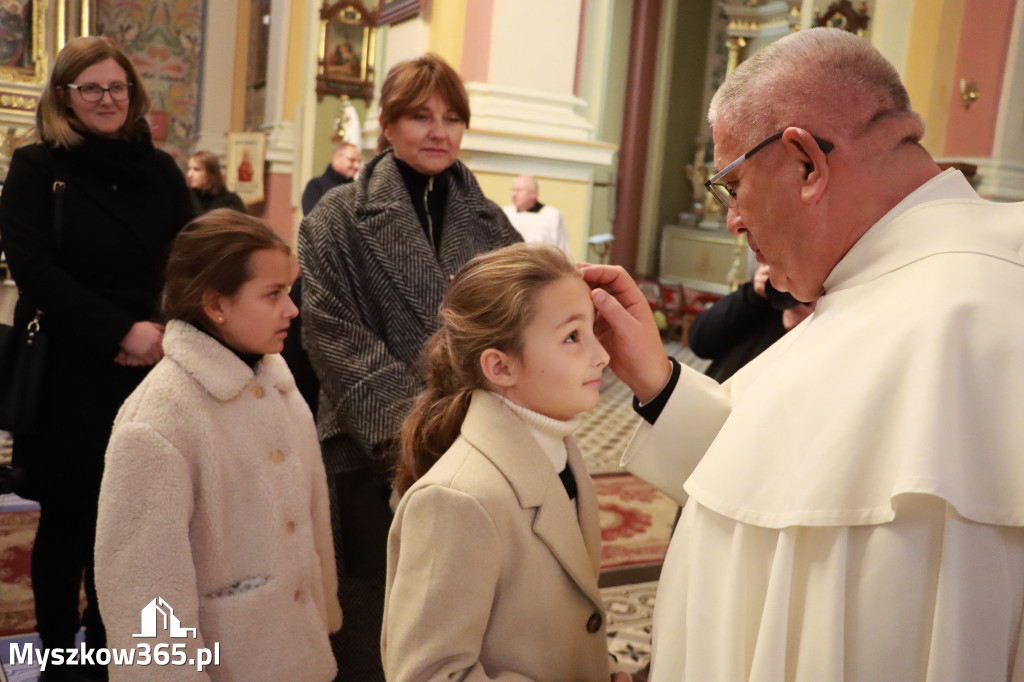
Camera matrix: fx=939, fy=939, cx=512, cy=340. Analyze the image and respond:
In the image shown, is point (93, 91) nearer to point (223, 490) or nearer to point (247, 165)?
point (223, 490)

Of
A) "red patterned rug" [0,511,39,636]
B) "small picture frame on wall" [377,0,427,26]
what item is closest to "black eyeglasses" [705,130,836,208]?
"red patterned rug" [0,511,39,636]

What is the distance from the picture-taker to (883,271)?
1.34 m

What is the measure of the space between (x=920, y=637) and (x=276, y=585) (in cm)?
143

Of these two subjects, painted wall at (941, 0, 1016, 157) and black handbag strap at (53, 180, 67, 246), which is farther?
painted wall at (941, 0, 1016, 157)

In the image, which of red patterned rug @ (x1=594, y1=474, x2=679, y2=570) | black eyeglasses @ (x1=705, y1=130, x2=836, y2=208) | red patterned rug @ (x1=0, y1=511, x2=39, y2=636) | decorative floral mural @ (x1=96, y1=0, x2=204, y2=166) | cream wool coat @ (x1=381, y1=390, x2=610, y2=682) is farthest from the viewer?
decorative floral mural @ (x1=96, y1=0, x2=204, y2=166)

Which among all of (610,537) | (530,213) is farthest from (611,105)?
(610,537)

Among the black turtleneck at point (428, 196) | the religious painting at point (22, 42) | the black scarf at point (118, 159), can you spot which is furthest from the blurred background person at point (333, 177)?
the religious painting at point (22, 42)

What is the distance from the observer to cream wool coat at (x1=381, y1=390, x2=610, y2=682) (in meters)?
1.49

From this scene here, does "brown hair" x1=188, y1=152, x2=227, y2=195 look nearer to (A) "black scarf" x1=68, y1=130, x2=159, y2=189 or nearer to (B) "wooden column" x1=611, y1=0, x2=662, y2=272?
(A) "black scarf" x1=68, y1=130, x2=159, y2=189

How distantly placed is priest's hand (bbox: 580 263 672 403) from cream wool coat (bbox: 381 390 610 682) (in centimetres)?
27

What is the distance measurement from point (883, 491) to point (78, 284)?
234 cm

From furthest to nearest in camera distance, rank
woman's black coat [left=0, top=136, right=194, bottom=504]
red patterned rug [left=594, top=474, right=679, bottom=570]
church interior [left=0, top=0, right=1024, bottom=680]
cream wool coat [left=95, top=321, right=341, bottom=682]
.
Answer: church interior [left=0, top=0, right=1024, bottom=680] → red patterned rug [left=594, top=474, right=679, bottom=570] → woman's black coat [left=0, top=136, right=194, bottom=504] → cream wool coat [left=95, top=321, right=341, bottom=682]

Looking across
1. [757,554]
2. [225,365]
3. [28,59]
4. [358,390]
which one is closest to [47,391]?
[225,365]

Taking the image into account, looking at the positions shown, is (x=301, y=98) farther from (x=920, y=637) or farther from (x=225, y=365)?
(x=920, y=637)
